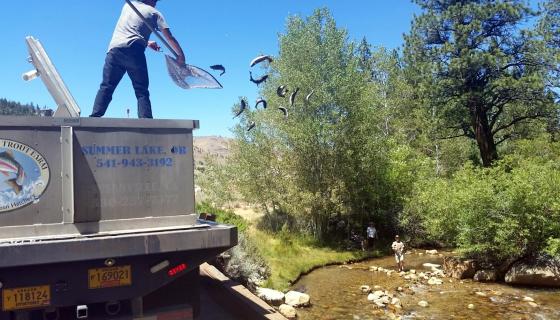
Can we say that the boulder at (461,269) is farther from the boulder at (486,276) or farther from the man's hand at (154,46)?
the man's hand at (154,46)

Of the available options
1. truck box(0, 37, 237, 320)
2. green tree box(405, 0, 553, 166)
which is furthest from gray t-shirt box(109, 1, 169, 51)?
green tree box(405, 0, 553, 166)

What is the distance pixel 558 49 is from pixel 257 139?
1826cm

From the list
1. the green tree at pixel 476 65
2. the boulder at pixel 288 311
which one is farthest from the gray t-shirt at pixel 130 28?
the green tree at pixel 476 65

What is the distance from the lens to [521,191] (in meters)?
16.2

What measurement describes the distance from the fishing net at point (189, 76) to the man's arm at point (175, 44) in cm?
8

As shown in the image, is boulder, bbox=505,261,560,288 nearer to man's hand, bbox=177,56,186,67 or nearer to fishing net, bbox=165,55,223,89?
fishing net, bbox=165,55,223,89

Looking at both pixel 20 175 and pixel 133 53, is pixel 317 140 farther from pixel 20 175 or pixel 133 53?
pixel 20 175

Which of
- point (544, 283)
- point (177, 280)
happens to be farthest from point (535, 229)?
point (177, 280)

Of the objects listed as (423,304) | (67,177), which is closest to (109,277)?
(67,177)

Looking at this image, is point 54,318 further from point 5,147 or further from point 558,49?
point 558,49

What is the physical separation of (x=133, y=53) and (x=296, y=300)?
10151 mm

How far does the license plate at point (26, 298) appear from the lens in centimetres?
365

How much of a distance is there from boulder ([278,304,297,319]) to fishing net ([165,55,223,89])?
8.71 meters

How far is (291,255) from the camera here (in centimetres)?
2005
